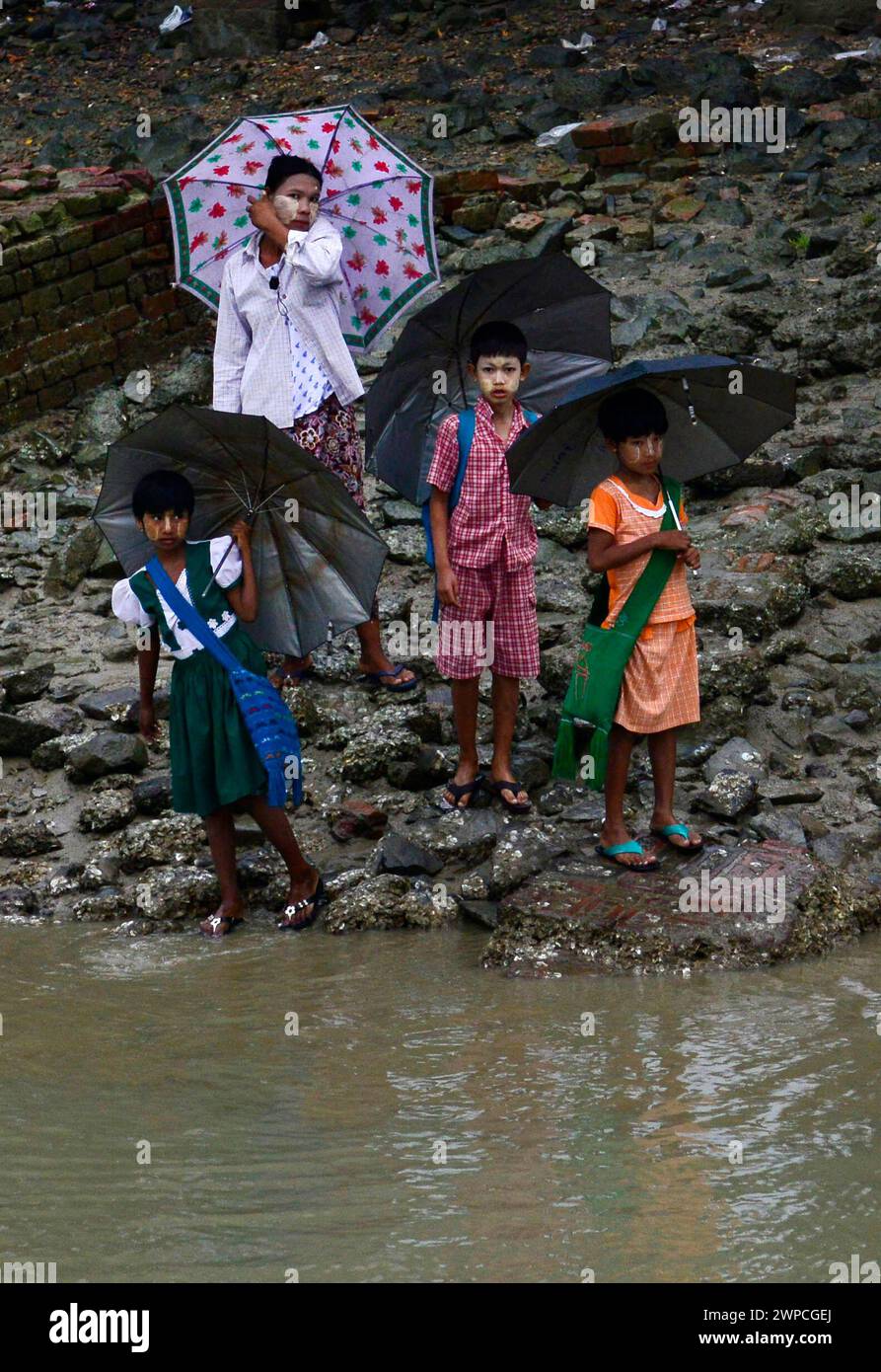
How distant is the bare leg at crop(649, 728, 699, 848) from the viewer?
4.96 m

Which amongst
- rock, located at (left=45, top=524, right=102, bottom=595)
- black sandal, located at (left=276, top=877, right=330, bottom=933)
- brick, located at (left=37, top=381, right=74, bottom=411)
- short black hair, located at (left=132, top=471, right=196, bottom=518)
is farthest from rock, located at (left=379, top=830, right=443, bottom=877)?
brick, located at (left=37, top=381, right=74, bottom=411)

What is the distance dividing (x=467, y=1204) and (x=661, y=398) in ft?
8.25

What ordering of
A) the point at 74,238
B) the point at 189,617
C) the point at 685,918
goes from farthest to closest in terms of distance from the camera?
the point at 74,238 → the point at 189,617 → the point at 685,918

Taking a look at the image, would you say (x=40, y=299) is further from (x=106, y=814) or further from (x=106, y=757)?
(x=106, y=814)

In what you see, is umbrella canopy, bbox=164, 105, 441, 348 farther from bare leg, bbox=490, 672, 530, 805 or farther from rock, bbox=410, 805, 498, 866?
rock, bbox=410, 805, 498, 866

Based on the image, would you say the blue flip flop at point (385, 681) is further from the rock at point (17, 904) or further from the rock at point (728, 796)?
the rock at point (17, 904)

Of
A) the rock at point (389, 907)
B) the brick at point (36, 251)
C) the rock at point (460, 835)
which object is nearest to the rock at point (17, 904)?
the rock at point (389, 907)

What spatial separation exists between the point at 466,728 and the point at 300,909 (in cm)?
79

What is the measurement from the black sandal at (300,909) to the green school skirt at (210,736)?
1.26 ft

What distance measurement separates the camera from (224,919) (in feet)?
16.6

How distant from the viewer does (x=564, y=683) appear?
5.87 m

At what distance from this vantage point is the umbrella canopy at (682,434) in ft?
16.1

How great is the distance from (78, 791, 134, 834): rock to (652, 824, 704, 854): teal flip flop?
1.76 meters

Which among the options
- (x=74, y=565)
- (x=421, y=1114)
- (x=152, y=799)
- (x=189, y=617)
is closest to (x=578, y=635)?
(x=152, y=799)
